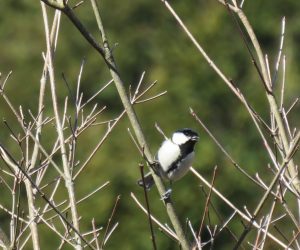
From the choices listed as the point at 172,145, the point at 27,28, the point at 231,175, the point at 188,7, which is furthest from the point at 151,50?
the point at 172,145

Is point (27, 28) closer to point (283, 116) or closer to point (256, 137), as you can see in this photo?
point (256, 137)

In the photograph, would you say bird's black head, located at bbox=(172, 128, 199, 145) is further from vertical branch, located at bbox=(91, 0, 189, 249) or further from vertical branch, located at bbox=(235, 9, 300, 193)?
vertical branch, located at bbox=(91, 0, 189, 249)

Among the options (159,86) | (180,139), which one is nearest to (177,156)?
(180,139)

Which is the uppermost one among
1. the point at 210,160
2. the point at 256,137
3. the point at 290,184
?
the point at 290,184

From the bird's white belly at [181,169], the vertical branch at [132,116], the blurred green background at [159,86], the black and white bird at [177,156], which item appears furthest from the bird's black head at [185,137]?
the blurred green background at [159,86]

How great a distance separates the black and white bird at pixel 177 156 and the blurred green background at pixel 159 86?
26.8 feet

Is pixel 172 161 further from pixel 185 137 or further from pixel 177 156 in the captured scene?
pixel 185 137

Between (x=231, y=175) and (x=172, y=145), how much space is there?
12.7 m

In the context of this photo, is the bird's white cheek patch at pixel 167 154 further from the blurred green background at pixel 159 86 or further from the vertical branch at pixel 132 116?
the blurred green background at pixel 159 86

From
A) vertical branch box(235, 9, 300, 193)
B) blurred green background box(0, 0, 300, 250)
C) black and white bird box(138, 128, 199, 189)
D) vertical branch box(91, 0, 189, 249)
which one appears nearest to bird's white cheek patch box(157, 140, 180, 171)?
black and white bird box(138, 128, 199, 189)

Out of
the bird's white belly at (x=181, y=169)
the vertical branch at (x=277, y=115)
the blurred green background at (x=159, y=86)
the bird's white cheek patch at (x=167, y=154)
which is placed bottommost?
the blurred green background at (x=159, y=86)

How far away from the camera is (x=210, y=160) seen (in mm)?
17094

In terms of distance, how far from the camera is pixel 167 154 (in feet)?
19.2

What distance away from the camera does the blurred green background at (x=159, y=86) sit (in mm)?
15875
